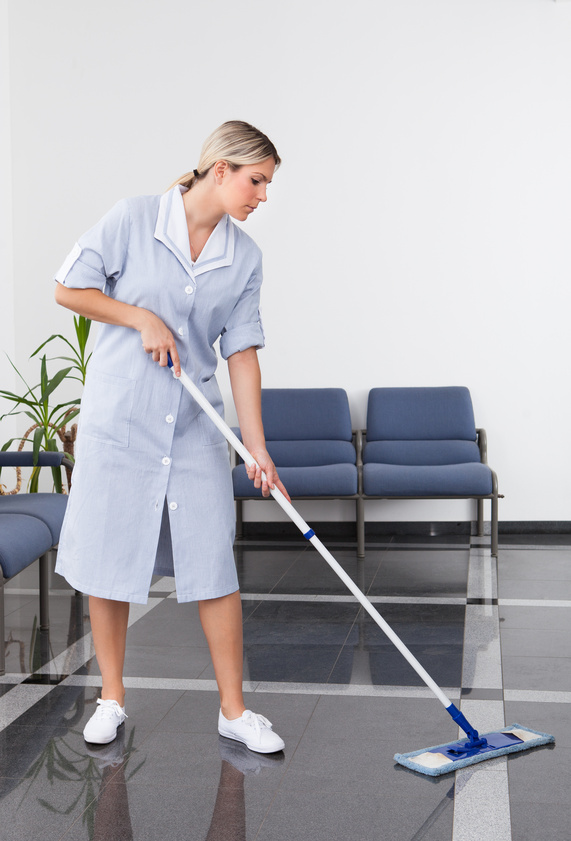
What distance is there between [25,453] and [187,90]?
2.47 meters

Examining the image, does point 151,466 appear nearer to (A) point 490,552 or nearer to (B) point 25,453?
(B) point 25,453

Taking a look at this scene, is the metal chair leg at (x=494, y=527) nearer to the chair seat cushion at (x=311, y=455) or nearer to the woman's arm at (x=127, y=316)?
the chair seat cushion at (x=311, y=455)

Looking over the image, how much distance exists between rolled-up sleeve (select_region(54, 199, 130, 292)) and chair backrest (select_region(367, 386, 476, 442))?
2900 mm

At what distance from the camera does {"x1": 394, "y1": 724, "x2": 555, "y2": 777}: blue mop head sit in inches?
76.0

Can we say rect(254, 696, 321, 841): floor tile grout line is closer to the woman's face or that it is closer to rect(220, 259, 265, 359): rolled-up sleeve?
rect(220, 259, 265, 359): rolled-up sleeve

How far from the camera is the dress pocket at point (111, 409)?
6.55 feet

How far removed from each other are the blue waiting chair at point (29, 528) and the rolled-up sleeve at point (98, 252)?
97cm

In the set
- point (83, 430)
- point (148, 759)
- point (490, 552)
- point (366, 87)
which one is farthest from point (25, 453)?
point (366, 87)

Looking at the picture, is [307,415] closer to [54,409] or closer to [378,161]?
[54,409]

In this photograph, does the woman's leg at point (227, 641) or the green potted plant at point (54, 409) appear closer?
the woman's leg at point (227, 641)

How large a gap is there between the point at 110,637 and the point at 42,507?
1043 millimetres

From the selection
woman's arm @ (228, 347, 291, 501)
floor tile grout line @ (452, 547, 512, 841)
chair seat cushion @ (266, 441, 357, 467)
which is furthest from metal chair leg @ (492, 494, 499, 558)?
woman's arm @ (228, 347, 291, 501)

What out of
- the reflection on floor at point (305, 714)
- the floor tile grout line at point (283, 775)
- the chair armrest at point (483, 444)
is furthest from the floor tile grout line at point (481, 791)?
the chair armrest at point (483, 444)

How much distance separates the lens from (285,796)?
184 centimetres
